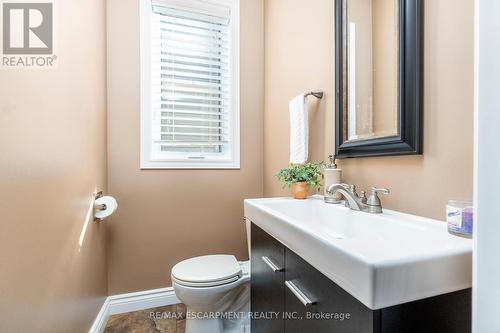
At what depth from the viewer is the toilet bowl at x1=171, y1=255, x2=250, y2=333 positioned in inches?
51.1

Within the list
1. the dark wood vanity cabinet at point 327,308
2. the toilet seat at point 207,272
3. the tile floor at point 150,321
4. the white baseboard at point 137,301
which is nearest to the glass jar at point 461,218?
the dark wood vanity cabinet at point 327,308

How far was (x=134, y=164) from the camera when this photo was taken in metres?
1.76

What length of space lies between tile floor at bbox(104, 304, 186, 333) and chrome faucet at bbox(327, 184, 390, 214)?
1340 millimetres

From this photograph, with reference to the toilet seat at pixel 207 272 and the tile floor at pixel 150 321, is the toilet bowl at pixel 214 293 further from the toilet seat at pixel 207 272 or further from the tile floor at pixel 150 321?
the tile floor at pixel 150 321

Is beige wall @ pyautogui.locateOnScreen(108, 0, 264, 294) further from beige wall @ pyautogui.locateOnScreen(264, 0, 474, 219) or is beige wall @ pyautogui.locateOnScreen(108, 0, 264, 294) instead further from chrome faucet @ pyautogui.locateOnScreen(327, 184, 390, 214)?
chrome faucet @ pyautogui.locateOnScreen(327, 184, 390, 214)

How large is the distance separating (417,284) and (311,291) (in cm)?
28

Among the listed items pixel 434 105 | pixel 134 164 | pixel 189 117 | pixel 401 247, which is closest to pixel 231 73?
pixel 189 117

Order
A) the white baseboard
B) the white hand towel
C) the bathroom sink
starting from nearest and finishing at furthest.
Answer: the bathroom sink < the white hand towel < the white baseboard

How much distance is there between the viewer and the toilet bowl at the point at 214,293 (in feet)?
4.26

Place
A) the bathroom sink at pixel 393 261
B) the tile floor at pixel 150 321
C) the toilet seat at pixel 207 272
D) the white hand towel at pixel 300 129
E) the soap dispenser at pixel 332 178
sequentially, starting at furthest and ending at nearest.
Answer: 1. the tile floor at pixel 150 321
2. the white hand towel at pixel 300 129
3. the toilet seat at pixel 207 272
4. the soap dispenser at pixel 332 178
5. the bathroom sink at pixel 393 261

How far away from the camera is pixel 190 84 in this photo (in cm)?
193

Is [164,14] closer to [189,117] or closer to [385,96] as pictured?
[189,117]

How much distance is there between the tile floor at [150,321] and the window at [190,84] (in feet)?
3.39

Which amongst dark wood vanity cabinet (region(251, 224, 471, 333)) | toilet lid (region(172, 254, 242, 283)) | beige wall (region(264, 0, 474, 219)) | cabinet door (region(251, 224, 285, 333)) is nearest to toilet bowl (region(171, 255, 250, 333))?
toilet lid (region(172, 254, 242, 283))
